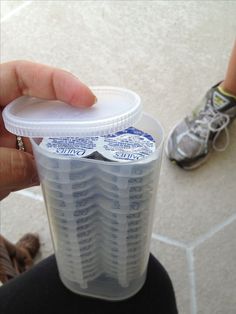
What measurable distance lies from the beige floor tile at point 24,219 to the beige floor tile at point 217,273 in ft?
1.23

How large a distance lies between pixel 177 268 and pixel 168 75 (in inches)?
24.5

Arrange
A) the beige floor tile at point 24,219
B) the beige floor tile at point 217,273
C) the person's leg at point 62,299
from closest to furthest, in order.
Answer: the person's leg at point 62,299 → the beige floor tile at point 217,273 → the beige floor tile at point 24,219

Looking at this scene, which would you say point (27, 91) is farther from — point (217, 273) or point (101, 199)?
point (217, 273)

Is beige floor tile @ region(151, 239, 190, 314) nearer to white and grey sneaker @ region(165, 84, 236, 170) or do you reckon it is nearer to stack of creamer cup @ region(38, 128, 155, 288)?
white and grey sneaker @ region(165, 84, 236, 170)

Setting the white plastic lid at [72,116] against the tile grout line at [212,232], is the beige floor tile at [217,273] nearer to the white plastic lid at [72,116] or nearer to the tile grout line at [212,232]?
the tile grout line at [212,232]

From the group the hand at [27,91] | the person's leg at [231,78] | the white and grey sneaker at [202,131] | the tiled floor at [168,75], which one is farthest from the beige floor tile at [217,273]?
the hand at [27,91]

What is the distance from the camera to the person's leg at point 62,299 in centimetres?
55

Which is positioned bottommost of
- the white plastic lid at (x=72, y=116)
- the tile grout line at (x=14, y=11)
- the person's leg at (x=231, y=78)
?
the person's leg at (x=231, y=78)

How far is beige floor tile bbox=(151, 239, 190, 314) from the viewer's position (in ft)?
3.00

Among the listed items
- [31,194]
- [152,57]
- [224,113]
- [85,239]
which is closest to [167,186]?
[224,113]

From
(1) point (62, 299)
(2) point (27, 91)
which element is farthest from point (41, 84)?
(1) point (62, 299)

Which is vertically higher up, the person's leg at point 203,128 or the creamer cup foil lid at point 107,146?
the creamer cup foil lid at point 107,146

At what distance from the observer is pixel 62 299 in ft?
1.82

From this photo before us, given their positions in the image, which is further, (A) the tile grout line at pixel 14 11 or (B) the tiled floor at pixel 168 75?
(A) the tile grout line at pixel 14 11
